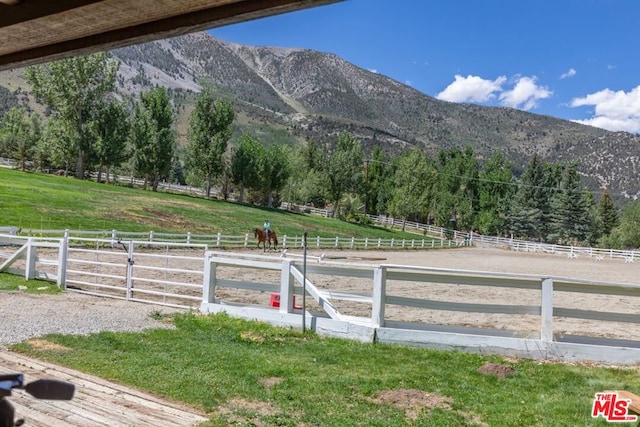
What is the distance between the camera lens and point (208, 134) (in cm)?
6375

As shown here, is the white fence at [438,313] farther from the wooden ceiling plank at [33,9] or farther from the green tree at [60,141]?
the green tree at [60,141]

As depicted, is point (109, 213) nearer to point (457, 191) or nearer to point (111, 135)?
point (111, 135)

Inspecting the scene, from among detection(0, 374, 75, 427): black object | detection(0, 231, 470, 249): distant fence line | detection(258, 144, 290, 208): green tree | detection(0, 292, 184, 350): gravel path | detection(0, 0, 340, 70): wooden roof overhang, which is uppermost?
detection(258, 144, 290, 208): green tree

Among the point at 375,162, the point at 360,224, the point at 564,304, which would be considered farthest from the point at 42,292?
the point at 375,162

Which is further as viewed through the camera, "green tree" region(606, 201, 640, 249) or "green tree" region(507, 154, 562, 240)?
"green tree" region(606, 201, 640, 249)

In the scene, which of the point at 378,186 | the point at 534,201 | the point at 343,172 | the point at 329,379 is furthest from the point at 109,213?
the point at 534,201

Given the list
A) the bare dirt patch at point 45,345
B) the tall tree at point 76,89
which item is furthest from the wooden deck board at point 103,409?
the tall tree at point 76,89

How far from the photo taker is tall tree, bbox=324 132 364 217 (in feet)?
234

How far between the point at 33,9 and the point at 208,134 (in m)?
62.9

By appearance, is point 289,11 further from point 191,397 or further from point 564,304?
point 564,304

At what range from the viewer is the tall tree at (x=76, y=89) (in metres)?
52.9

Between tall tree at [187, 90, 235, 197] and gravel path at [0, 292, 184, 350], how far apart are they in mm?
52290

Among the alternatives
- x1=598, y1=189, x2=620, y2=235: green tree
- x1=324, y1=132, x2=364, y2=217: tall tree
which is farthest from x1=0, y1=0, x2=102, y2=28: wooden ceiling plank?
x1=598, y1=189, x2=620, y2=235: green tree

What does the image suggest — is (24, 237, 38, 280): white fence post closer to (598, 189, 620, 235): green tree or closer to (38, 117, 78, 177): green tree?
(38, 117, 78, 177): green tree
